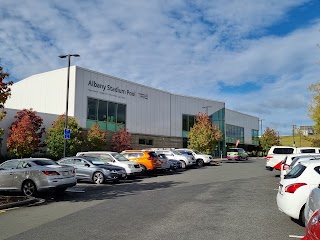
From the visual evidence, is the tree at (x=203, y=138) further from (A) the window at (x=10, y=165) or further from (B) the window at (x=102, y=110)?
(A) the window at (x=10, y=165)

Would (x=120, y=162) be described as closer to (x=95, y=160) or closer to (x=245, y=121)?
(x=95, y=160)

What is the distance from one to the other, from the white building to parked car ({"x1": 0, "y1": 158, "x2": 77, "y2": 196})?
17.6m

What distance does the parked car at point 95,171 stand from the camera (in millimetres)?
19062

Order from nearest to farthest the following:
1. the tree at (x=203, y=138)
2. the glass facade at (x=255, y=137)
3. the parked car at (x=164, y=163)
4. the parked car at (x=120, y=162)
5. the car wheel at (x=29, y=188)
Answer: the car wheel at (x=29, y=188) → the parked car at (x=120, y=162) → the parked car at (x=164, y=163) → the tree at (x=203, y=138) → the glass facade at (x=255, y=137)

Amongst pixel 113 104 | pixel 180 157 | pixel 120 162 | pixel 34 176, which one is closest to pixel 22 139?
pixel 120 162

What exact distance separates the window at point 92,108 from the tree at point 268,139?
52210 mm

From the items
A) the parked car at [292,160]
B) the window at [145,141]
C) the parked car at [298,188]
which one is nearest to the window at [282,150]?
the parked car at [292,160]

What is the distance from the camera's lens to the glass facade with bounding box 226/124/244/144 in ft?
232

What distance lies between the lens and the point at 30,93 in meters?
40.8

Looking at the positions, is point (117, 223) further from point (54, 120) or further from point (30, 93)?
point (30, 93)

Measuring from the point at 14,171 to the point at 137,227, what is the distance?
781 cm

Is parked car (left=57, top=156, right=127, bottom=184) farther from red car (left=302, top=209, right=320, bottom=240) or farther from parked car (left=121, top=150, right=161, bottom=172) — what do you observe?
red car (left=302, top=209, right=320, bottom=240)

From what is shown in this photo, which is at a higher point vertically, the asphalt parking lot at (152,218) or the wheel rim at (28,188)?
the wheel rim at (28,188)

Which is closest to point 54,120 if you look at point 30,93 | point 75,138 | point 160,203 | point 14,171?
point 75,138
